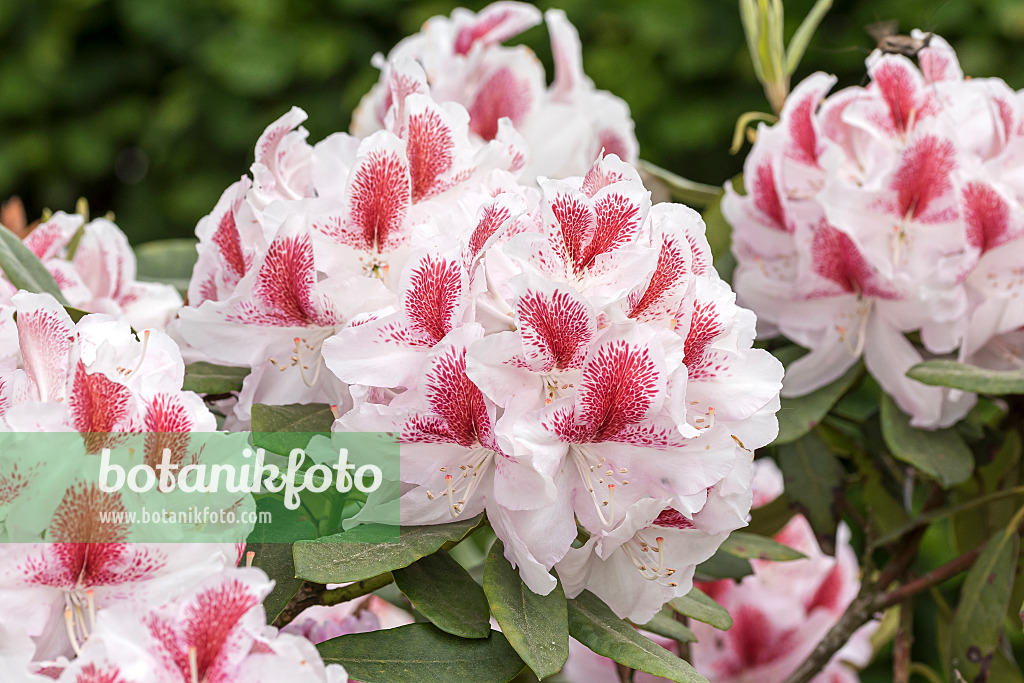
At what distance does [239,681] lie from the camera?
35 centimetres

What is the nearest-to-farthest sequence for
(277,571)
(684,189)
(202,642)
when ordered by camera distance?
(202,642), (277,571), (684,189)

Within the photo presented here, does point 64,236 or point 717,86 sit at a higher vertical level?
point 64,236

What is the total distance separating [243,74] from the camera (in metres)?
2.22

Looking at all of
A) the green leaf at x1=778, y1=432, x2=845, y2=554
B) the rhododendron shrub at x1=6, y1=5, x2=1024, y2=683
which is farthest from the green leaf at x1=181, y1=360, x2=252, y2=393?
the green leaf at x1=778, y1=432, x2=845, y2=554

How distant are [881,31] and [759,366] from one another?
399 millimetres

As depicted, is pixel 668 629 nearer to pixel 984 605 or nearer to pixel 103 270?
pixel 984 605

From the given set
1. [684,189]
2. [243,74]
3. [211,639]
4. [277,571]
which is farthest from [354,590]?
[243,74]

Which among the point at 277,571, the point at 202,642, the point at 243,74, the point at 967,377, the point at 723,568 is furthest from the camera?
the point at 243,74

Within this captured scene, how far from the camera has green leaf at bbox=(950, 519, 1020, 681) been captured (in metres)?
0.66

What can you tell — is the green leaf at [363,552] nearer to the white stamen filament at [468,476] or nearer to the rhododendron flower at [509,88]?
the white stamen filament at [468,476]

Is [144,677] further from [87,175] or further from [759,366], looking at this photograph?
[87,175]

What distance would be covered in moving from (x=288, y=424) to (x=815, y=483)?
450 millimetres

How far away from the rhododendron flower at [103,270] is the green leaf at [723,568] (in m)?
0.40

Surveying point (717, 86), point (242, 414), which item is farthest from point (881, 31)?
point (717, 86)
